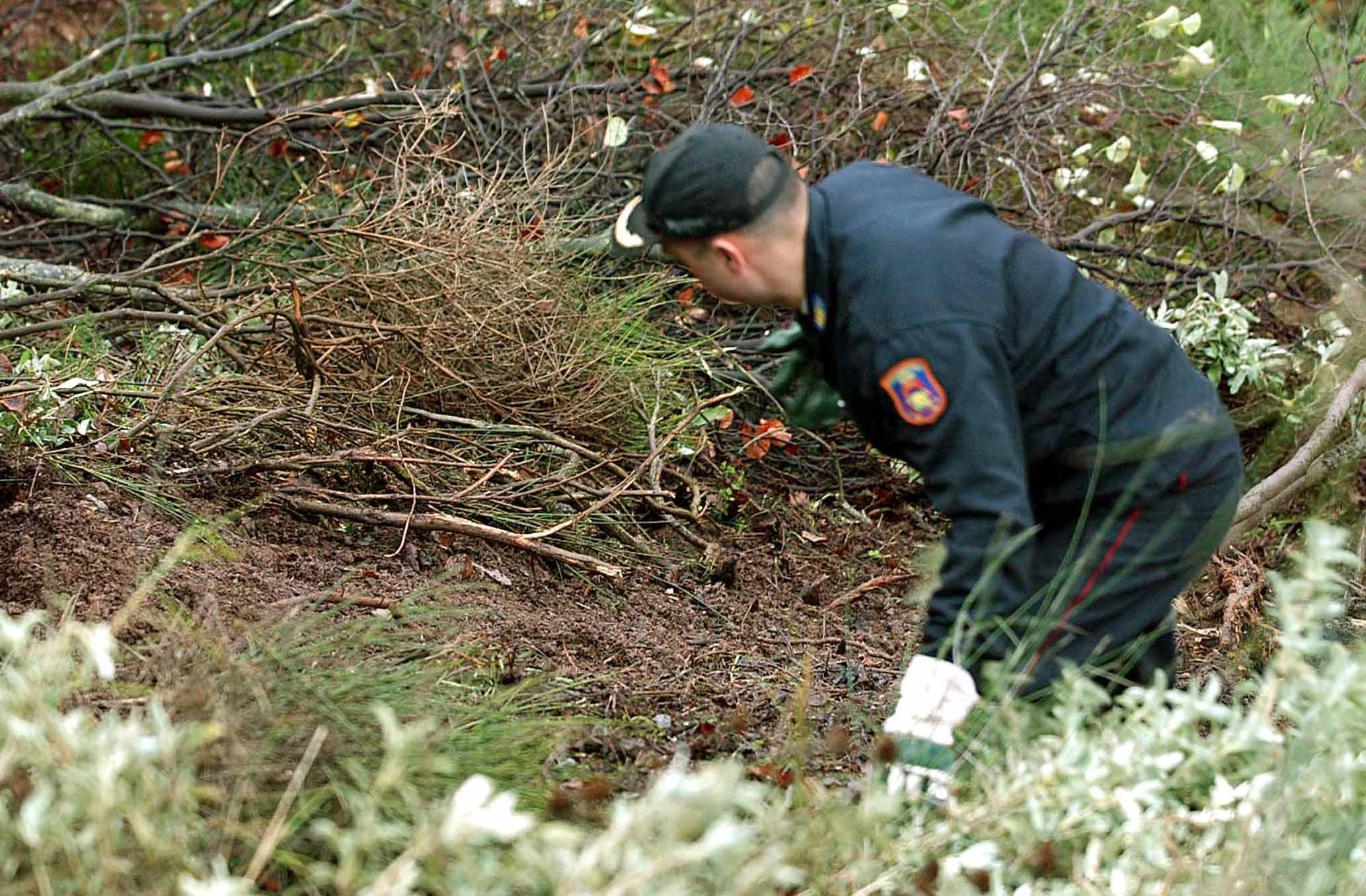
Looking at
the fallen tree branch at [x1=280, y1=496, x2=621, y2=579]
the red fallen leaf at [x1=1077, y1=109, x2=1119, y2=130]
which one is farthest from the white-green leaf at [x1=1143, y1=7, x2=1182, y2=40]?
the fallen tree branch at [x1=280, y1=496, x2=621, y2=579]

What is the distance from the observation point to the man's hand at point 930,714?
2.12 meters

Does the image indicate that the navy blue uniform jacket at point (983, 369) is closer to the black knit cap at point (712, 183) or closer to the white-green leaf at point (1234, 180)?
the black knit cap at point (712, 183)

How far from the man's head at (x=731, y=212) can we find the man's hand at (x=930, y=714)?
0.66 m

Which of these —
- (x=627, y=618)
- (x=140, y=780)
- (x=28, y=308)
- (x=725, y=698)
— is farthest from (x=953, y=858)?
(x=28, y=308)

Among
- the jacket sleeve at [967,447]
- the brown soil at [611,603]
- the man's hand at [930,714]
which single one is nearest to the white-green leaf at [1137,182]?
the brown soil at [611,603]

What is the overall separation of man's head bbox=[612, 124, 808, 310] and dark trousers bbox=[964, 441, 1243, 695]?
2.12 ft

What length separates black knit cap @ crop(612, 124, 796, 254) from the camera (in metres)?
2.28

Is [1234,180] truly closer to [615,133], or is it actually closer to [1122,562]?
[615,133]

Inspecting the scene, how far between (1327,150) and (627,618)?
146 inches

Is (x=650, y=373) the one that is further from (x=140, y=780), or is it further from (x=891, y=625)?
(x=140, y=780)

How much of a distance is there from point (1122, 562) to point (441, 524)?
1.75 meters

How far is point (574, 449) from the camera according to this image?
381 cm

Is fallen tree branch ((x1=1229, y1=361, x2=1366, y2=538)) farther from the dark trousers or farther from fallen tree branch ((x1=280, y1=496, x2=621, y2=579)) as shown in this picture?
fallen tree branch ((x1=280, y1=496, x2=621, y2=579))

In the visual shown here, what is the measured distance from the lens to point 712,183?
7.47 ft
